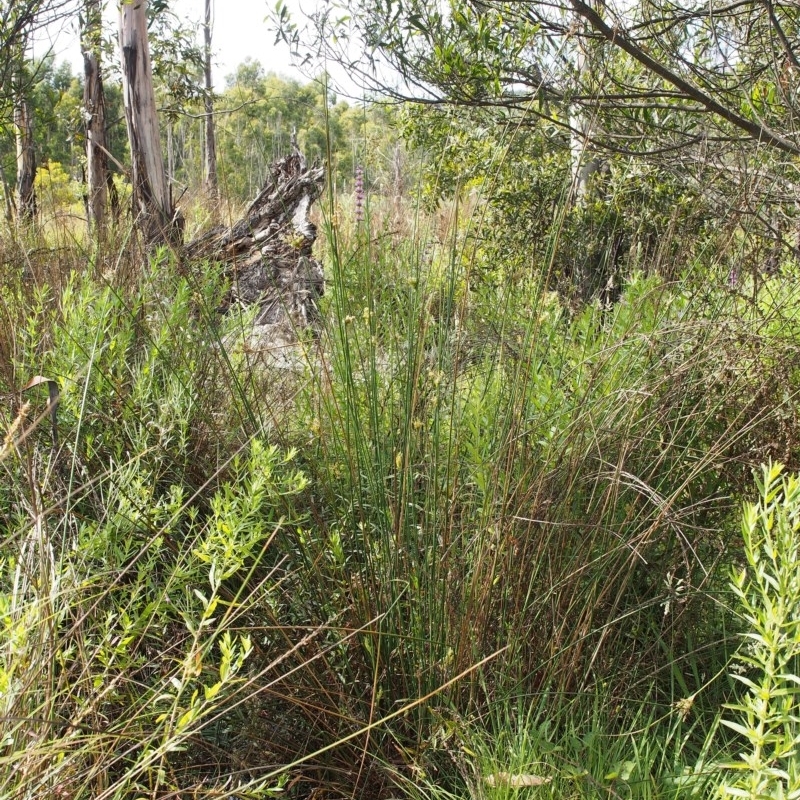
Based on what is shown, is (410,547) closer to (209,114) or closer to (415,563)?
(415,563)

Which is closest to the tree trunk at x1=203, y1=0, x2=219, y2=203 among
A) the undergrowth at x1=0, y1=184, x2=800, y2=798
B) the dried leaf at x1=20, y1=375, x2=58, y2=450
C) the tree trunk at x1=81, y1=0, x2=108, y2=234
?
the tree trunk at x1=81, y1=0, x2=108, y2=234

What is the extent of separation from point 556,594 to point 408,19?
208 cm

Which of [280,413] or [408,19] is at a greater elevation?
[408,19]

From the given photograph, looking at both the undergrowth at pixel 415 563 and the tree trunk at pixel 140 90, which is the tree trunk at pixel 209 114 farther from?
the undergrowth at pixel 415 563

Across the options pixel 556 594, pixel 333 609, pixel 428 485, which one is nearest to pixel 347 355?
pixel 428 485

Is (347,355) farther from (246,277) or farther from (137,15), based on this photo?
(137,15)

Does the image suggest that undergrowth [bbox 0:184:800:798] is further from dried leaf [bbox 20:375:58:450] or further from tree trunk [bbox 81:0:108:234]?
tree trunk [bbox 81:0:108:234]

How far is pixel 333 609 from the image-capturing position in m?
1.77

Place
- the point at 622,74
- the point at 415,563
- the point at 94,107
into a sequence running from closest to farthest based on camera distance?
the point at 415,563 → the point at 622,74 → the point at 94,107

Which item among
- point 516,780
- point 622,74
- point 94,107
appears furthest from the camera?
point 94,107

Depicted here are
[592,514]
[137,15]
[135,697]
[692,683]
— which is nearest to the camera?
[135,697]

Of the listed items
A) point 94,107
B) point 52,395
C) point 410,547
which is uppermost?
point 94,107

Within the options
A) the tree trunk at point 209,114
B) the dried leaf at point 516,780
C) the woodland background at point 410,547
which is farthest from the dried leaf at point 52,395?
the tree trunk at point 209,114

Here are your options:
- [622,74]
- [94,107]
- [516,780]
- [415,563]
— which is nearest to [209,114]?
[622,74]
